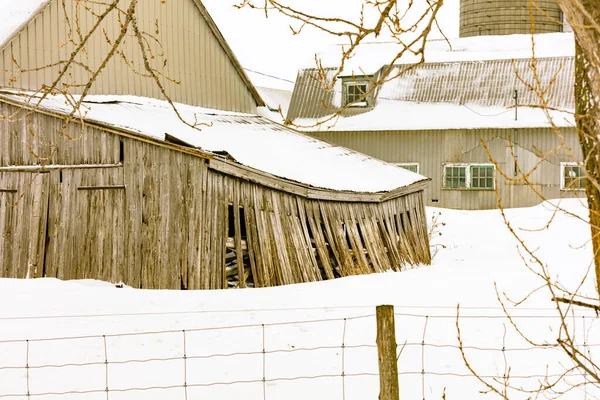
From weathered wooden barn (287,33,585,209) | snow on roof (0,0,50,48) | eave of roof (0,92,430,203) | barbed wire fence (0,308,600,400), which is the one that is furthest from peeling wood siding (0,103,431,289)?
weathered wooden barn (287,33,585,209)

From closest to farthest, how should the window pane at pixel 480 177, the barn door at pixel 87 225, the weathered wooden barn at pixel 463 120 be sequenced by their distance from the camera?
1. the barn door at pixel 87 225
2. the weathered wooden barn at pixel 463 120
3. the window pane at pixel 480 177

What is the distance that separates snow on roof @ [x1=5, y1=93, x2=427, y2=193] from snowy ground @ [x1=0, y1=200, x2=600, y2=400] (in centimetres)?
272

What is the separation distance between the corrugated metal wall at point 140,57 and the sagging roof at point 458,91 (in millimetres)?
8081

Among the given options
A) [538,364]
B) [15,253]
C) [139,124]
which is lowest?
[538,364]

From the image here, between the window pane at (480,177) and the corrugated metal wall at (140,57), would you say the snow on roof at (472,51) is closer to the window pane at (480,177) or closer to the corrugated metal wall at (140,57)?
the window pane at (480,177)

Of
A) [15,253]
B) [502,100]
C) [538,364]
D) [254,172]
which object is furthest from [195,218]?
[502,100]

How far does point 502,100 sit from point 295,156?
1422 cm

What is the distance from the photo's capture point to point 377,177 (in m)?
19.1

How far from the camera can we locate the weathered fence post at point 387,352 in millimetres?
5453

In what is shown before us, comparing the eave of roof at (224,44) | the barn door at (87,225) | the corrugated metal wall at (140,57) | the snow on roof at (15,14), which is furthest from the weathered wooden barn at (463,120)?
the barn door at (87,225)

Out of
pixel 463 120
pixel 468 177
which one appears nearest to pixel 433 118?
pixel 463 120

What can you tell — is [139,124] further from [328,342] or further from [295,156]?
[328,342]

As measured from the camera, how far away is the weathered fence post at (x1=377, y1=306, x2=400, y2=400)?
5453mm

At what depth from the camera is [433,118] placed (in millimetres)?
29203
